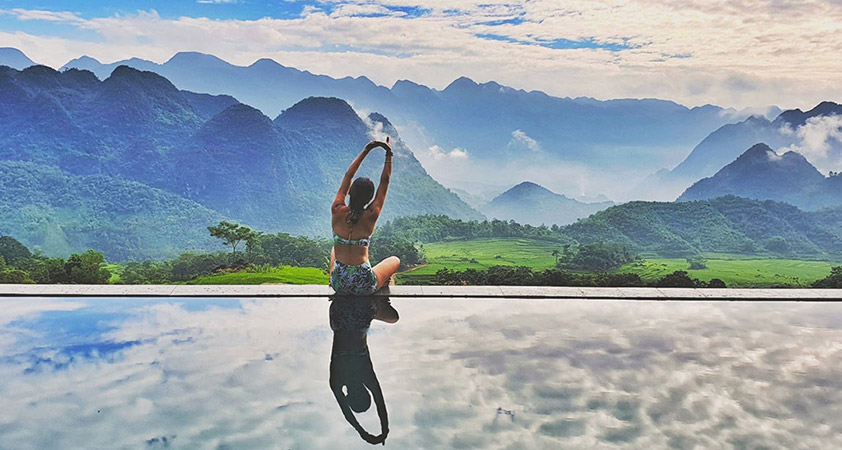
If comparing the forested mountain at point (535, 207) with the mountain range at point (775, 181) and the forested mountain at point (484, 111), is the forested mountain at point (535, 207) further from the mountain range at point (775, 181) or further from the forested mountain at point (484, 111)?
the forested mountain at point (484, 111)

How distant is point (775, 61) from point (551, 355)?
20.2 m

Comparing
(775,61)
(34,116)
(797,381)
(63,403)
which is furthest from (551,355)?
(34,116)

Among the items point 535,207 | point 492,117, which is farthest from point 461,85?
point 535,207

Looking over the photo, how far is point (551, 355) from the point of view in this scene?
385cm

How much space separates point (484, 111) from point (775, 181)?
22.6 m

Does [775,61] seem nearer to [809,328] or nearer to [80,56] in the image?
[809,328]

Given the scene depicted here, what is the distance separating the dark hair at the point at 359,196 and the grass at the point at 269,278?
1.93 meters

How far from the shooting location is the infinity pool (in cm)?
281

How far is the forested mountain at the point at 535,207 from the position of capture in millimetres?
46344

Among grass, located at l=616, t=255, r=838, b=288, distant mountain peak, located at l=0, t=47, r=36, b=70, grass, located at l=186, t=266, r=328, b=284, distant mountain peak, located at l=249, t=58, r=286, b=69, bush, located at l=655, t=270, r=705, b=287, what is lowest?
grass, located at l=616, t=255, r=838, b=288

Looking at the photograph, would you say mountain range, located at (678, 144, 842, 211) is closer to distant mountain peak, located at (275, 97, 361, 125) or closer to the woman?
distant mountain peak, located at (275, 97, 361, 125)

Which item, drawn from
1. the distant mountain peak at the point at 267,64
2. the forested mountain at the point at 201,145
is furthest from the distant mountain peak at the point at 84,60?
the distant mountain peak at the point at 267,64

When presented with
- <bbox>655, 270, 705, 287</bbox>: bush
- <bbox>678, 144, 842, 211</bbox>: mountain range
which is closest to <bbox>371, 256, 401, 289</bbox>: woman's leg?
<bbox>655, 270, 705, 287</bbox>: bush

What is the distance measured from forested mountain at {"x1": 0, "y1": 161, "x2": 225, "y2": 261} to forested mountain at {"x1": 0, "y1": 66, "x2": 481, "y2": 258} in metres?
1.35
